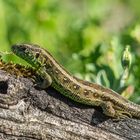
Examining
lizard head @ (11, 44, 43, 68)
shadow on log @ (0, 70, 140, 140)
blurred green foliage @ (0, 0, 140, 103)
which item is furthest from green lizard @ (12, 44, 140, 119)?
blurred green foliage @ (0, 0, 140, 103)

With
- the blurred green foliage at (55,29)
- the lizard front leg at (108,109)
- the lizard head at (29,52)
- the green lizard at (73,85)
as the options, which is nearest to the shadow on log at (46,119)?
the lizard front leg at (108,109)

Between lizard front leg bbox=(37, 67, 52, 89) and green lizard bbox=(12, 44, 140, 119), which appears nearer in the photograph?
lizard front leg bbox=(37, 67, 52, 89)

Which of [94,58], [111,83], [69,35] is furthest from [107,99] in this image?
[69,35]

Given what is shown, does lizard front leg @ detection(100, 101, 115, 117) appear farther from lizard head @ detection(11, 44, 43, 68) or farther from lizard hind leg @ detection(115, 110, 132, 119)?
lizard head @ detection(11, 44, 43, 68)

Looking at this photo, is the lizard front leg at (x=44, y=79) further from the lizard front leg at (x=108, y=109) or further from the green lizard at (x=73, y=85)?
the lizard front leg at (x=108, y=109)

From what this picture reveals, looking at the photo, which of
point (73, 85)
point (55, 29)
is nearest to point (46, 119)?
point (73, 85)
